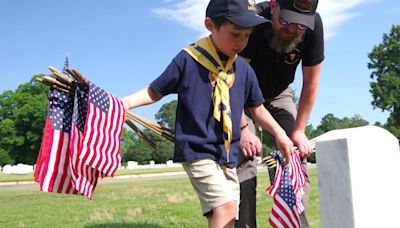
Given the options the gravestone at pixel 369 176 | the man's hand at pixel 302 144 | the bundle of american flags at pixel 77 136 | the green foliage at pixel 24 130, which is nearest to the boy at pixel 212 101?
the bundle of american flags at pixel 77 136

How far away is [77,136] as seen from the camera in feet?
10.3

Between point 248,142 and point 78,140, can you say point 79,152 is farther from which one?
point 248,142

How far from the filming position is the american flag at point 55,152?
10.5 feet

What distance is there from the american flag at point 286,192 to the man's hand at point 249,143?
16 cm

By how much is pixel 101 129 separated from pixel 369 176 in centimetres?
176

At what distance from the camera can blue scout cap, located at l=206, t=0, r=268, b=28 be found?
334 centimetres

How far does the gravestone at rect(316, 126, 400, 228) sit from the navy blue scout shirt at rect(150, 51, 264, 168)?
1306 millimetres

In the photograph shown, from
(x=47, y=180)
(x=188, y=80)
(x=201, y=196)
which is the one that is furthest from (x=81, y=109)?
(x=201, y=196)

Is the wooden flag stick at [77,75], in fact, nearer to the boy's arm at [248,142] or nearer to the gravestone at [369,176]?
the boy's arm at [248,142]

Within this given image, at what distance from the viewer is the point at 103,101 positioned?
321 cm

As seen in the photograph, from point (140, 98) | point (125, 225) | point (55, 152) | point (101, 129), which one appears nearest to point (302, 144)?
point (140, 98)

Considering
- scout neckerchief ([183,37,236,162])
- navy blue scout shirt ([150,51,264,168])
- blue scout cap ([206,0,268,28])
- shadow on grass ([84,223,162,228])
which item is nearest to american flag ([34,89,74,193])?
navy blue scout shirt ([150,51,264,168])

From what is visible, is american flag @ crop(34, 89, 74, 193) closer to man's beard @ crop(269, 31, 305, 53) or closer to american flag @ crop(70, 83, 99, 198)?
american flag @ crop(70, 83, 99, 198)

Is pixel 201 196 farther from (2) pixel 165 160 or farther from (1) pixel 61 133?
(2) pixel 165 160
